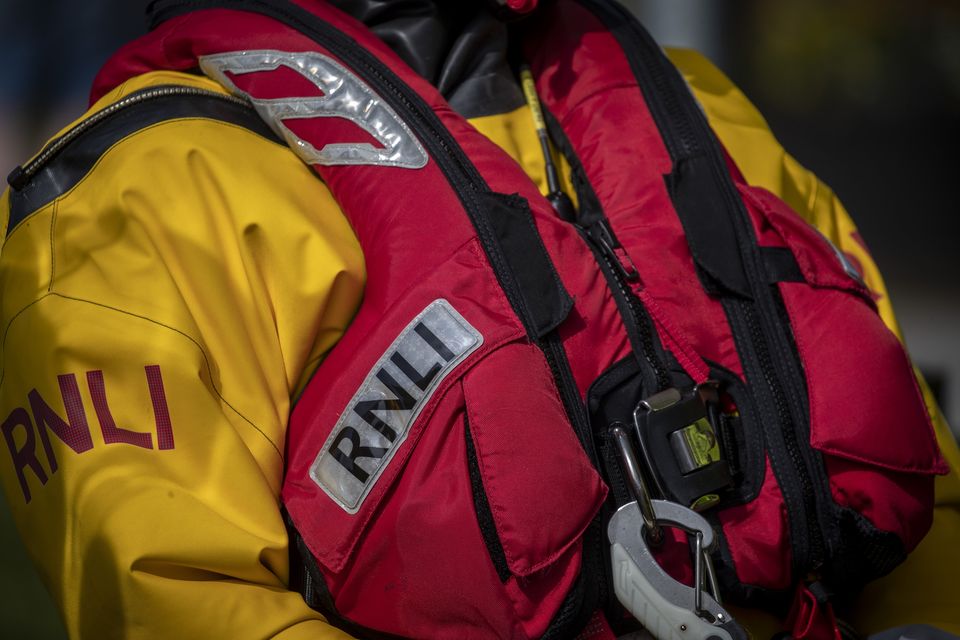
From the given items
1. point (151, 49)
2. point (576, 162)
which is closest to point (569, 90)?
point (576, 162)

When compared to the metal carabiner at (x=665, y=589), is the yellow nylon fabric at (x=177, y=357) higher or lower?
higher

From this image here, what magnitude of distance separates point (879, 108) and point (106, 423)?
309 centimetres

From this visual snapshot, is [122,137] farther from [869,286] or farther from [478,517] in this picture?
[869,286]

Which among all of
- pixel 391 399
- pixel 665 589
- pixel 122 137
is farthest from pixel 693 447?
pixel 122 137

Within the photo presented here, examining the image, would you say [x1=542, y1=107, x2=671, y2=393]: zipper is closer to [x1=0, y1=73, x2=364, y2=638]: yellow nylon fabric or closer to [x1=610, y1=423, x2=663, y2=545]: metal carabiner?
[x1=610, y1=423, x2=663, y2=545]: metal carabiner

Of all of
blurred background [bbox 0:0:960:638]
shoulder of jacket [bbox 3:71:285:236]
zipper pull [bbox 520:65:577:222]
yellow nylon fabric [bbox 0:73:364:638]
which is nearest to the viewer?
yellow nylon fabric [bbox 0:73:364:638]

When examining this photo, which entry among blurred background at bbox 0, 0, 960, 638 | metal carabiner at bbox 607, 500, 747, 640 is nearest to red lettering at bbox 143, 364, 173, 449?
metal carabiner at bbox 607, 500, 747, 640

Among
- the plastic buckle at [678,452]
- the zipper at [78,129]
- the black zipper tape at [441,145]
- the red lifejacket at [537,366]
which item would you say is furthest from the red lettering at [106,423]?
the plastic buckle at [678,452]

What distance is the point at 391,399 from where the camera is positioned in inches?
38.3

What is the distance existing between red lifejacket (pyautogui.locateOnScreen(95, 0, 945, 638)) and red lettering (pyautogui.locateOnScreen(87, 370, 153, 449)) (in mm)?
154

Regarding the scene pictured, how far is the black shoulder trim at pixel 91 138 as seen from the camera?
3.43 ft

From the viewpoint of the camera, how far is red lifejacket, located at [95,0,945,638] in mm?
938

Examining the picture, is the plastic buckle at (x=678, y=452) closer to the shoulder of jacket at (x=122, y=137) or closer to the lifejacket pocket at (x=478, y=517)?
the lifejacket pocket at (x=478, y=517)

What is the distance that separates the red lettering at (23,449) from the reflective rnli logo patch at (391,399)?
269 mm
